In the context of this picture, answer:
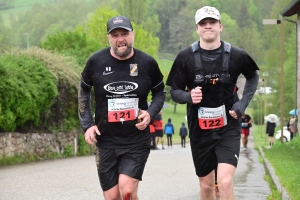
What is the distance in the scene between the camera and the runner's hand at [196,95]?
22.5ft

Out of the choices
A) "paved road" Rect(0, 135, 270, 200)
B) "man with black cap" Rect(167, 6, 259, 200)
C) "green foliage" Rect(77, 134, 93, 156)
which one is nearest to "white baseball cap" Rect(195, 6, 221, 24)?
"man with black cap" Rect(167, 6, 259, 200)

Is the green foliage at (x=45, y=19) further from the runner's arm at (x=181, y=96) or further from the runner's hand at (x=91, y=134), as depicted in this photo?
the runner's hand at (x=91, y=134)

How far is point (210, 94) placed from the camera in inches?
278

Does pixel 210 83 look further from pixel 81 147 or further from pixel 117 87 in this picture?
pixel 81 147

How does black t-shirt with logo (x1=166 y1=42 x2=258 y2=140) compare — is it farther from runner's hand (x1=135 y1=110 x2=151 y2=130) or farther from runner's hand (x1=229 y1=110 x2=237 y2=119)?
runner's hand (x1=135 y1=110 x2=151 y2=130)

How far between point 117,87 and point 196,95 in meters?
0.78

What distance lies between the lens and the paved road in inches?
431

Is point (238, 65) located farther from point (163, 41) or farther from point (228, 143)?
point (163, 41)

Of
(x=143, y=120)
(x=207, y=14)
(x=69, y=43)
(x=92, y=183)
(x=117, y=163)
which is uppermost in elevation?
(x=69, y=43)

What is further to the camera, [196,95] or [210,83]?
[210,83]

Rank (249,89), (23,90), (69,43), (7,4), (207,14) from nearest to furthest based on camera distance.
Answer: (207,14), (249,89), (23,90), (69,43), (7,4)

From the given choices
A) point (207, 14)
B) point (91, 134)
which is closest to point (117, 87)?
point (91, 134)

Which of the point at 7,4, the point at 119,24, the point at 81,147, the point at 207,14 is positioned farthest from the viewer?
the point at 7,4

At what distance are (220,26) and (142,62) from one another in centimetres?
90
